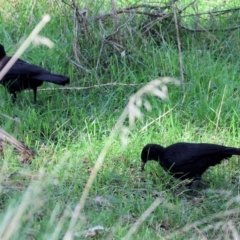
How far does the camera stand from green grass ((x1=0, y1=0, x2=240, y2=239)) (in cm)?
425

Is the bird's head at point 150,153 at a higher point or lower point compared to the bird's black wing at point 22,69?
lower

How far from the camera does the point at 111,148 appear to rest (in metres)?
5.36

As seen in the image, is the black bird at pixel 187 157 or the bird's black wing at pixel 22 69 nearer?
the black bird at pixel 187 157

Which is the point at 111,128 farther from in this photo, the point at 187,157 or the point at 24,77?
the point at 24,77

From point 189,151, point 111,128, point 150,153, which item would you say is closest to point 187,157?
point 189,151

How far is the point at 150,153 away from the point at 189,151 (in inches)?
11.1

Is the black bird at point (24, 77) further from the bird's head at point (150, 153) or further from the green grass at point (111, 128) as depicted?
the bird's head at point (150, 153)

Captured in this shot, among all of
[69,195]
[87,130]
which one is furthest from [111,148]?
[69,195]

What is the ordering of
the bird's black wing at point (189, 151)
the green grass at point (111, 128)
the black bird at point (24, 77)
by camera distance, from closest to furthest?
1. the green grass at point (111, 128)
2. the bird's black wing at point (189, 151)
3. the black bird at point (24, 77)

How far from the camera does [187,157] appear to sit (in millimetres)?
5039

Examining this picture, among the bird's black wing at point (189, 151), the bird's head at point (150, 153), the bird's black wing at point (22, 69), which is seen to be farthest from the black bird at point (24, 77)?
the bird's black wing at point (189, 151)

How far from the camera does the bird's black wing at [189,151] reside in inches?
195

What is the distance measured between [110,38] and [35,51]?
794mm

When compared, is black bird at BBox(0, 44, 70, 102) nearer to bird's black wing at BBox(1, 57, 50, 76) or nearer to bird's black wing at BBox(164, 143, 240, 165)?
bird's black wing at BBox(1, 57, 50, 76)
